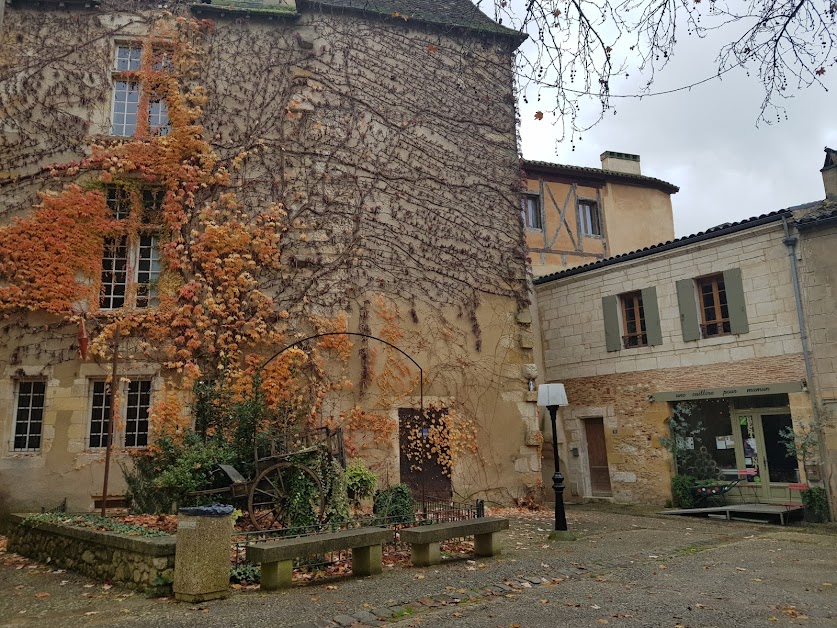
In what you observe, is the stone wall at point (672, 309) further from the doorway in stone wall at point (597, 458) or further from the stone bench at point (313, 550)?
the stone bench at point (313, 550)

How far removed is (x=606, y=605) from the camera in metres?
4.94

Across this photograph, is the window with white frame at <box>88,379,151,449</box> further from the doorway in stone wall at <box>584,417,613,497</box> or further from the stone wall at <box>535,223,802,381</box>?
the doorway in stone wall at <box>584,417,613,497</box>

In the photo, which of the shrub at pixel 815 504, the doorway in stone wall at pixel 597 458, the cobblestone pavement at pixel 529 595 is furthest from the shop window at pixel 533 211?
the cobblestone pavement at pixel 529 595

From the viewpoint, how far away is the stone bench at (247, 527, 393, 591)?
5.32 meters

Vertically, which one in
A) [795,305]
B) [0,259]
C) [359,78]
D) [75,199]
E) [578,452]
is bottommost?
[578,452]

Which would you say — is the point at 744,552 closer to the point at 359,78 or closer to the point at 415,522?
the point at 415,522

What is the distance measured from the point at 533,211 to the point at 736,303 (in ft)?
19.5

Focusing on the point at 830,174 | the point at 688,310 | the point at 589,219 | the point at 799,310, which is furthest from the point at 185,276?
the point at 830,174

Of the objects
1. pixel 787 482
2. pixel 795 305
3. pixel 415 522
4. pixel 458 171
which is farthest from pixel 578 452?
pixel 415 522

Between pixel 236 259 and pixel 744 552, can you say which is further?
pixel 236 259

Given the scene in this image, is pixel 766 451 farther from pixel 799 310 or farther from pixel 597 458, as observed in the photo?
pixel 597 458

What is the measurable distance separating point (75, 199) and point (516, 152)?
7.91 m

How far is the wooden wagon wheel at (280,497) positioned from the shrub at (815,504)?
291 inches

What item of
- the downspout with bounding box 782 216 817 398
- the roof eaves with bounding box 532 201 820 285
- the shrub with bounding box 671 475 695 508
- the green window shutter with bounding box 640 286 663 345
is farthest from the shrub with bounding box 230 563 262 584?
the roof eaves with bounding box 532 201 820 285
